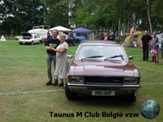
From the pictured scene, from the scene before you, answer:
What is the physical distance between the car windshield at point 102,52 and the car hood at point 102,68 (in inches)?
20.1

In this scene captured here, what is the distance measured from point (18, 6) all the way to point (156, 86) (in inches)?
3014

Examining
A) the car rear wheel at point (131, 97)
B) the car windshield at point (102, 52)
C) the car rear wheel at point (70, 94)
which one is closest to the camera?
Answer: the car rear wheel at point (131, 97)

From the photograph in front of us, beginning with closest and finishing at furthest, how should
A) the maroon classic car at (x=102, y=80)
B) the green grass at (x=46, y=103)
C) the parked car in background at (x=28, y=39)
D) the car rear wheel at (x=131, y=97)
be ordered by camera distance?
the green grass at (x=46, y=103)
the maroon classic car at (x=102, y=80)
the car rear wheel at (x=131, y=97)
the parked car in background at (x=28, y=39)

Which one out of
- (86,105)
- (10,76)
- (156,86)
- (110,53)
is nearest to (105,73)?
(86,105)

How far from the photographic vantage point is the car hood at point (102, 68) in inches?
343

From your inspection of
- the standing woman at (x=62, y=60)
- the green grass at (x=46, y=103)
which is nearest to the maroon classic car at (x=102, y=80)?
the green grass at (x=46, y=103)

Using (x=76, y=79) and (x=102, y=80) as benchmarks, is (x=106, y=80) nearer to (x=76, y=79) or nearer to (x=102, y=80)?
(x=102, y=80)

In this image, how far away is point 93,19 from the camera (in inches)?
2469

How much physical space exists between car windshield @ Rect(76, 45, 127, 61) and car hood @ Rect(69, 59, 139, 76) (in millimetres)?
509

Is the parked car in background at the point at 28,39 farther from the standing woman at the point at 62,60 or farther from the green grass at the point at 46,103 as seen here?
the standing woman at the point at 62,60

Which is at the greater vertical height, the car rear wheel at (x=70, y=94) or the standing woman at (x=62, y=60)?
the standing woman at (x=62, y=60)

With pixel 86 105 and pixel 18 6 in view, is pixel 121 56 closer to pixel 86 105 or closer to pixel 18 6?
pixel 86 105

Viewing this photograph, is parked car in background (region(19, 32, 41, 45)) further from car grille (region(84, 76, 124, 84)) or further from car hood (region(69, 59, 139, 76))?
car grille (region(84, 76, 124, 84))

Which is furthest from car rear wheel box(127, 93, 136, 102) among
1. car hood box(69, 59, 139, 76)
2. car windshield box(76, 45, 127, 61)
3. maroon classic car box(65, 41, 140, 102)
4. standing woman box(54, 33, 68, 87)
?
standing woman box(54, 33, 68, 87)
